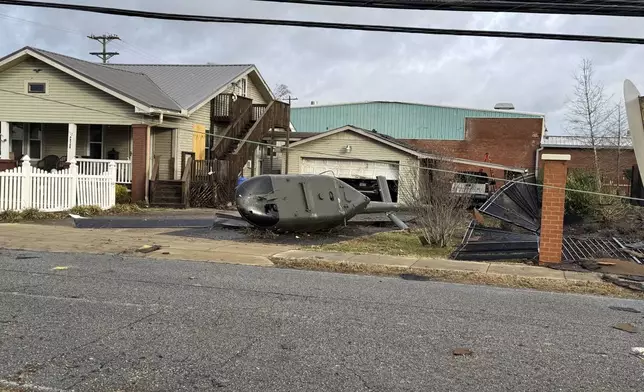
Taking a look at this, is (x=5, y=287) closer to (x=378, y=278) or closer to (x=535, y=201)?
(x=378, y=278)

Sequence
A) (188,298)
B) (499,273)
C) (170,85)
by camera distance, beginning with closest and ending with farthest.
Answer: (188,298) < (499,273) < (170,85)

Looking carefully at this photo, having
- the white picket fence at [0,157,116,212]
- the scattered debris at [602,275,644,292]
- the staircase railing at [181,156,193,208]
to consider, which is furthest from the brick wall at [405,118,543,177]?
the scattered debris at [602,275,644,292]

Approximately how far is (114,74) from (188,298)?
838 inches

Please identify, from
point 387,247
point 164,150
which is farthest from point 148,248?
point 164,150

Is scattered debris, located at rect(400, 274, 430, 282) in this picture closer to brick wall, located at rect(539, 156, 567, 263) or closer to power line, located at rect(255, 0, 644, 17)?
brick wall, located at rect(539, 156, 567, 263)

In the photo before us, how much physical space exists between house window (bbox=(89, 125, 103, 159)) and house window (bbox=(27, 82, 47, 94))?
8.05ft

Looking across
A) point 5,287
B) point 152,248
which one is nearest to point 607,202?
point 152,248

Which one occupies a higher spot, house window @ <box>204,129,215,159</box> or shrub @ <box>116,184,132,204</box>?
house window @ <box>204,129,215,159</box>

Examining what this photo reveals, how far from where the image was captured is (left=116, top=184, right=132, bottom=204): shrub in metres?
22.3

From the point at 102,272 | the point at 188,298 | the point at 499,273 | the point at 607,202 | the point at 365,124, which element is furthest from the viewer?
the point at 365,124

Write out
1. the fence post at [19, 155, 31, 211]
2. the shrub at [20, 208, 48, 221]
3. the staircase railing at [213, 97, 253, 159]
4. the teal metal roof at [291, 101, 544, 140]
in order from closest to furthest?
the shrub at [20, 208, 48, 221], the fence post at [19, 155, 31, 211], the staircase railing at [213, 97, 253, 159], the teal metal roof at [291, 101, 544, 140]

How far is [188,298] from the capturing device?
25.7 feet

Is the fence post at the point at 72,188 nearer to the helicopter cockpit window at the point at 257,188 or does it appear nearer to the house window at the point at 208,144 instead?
the helicopter cockpit window at the point at 257,188

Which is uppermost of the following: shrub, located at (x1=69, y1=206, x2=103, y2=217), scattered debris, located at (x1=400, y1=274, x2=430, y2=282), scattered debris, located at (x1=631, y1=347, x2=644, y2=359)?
shrub, located at (x1=69, y1=206, x2=103, y2=217)
